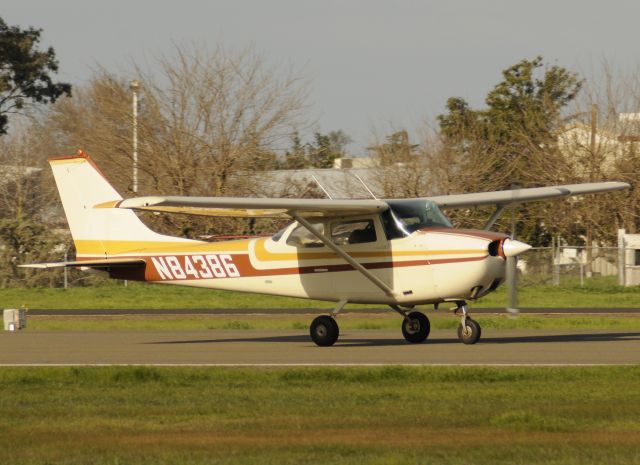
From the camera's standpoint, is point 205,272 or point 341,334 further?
point 341,334

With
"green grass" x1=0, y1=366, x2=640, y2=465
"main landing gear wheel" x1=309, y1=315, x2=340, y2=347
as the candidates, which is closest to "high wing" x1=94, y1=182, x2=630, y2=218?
"main landing gear wheel" x1=309, y1=315, x2=340, y2=347

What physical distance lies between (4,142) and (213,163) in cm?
4076

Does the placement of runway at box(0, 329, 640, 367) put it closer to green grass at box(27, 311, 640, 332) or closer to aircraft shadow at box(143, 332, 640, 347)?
aircraft shadow at box(143, 332, 640, 347)

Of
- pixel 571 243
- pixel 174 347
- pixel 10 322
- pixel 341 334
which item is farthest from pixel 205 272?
pixel 571 243

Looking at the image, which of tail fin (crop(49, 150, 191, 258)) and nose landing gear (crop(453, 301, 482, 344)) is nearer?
nose landing gear (crop(453, 301, 482, 344))

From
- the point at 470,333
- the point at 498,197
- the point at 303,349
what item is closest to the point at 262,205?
the point at 303,349

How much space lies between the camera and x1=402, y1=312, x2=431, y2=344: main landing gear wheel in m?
20.6

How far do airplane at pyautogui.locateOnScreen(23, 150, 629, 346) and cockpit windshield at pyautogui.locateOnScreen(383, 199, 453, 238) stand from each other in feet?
0.05

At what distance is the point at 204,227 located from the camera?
45.1 meters

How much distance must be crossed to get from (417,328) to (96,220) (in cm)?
635

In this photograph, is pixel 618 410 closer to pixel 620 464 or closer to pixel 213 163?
pixel 620 464

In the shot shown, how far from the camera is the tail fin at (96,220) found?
2227cm

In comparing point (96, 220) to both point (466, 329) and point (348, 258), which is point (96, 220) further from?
point (466, 329)

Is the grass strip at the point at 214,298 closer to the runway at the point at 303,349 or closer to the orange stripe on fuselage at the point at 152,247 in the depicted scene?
the runway at the point at 303,349
